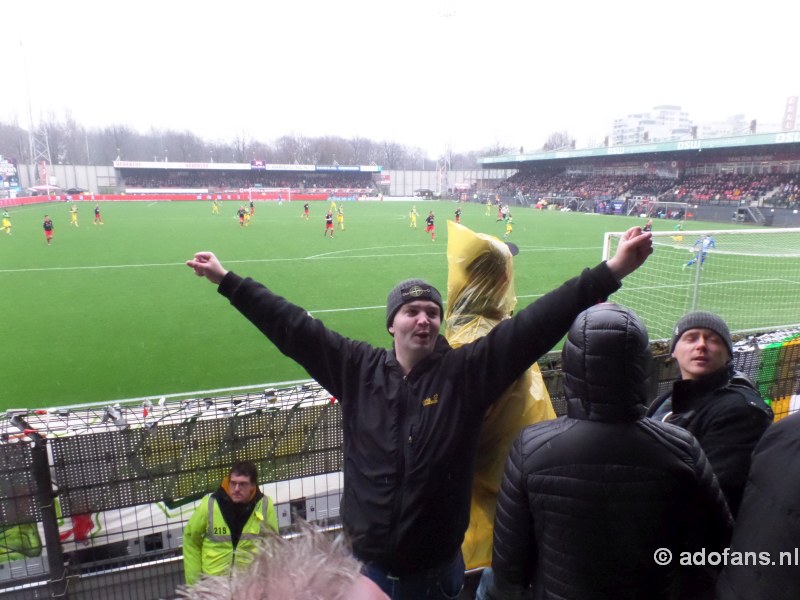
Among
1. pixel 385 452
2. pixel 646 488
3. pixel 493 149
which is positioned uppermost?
pixel 493 149

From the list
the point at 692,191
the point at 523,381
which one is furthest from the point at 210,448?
the point at 692,191

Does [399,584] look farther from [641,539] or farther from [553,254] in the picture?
[553,254]

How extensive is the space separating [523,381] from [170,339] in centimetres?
860

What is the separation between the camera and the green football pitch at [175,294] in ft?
25.8

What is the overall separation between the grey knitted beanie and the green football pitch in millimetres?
6161

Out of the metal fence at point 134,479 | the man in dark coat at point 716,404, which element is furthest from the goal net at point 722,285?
the metal fence at point 134,479

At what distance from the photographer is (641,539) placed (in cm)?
144

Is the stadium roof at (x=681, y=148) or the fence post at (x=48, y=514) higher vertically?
the stadium roof at (x=681, y=148)

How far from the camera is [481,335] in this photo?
241 cm

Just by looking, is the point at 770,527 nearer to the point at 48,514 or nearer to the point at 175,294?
the point at 48,514

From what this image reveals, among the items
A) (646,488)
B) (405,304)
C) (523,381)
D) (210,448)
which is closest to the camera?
(646,488)

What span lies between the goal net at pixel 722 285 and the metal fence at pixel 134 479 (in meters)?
5.28

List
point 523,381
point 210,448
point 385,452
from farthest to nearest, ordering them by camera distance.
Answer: point 210,448, point 523,381, point 385,452

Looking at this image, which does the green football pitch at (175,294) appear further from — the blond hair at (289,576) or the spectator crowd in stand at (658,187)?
the spectator crowd in stand at (658,187)
